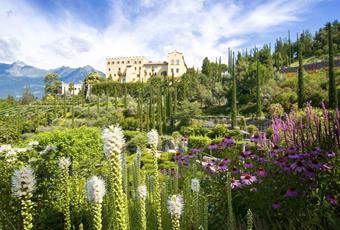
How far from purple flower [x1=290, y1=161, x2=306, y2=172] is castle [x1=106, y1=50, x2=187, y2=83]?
2577 inches

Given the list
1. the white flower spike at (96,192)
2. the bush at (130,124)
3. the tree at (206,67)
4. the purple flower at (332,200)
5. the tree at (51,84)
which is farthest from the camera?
the tree at (51,84)

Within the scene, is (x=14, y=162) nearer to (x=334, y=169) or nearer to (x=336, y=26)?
(x=334, y=169)

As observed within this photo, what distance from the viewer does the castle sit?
7144cm

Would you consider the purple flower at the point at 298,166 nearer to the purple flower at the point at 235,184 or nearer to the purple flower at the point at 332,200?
the purple flower at the point at 332,200

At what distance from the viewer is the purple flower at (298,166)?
395 cm

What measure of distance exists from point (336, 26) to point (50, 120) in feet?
165

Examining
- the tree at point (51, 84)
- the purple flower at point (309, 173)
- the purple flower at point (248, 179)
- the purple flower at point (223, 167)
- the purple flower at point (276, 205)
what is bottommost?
the purple flower at point (276, 205)

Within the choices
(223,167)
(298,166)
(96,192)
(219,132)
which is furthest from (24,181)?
(219,132)

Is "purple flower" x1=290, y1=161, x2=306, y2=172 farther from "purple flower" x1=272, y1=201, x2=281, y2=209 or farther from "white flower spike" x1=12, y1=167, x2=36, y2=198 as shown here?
"white flower spike" x1=12, y1=167, x2=36, y2=198

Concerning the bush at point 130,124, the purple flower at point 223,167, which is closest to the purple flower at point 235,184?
the purple flower at point 223,167

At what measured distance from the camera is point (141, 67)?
7488 centimetres

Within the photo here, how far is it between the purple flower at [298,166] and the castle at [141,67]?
2577 inches

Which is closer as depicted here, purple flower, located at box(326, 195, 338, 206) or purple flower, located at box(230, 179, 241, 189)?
purple flower, located at box(326, 195, 338, 206)

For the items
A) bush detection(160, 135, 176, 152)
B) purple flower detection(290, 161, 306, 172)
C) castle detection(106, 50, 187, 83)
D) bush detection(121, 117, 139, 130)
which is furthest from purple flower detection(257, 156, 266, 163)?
castle detection(106, 50, 187, 83)
